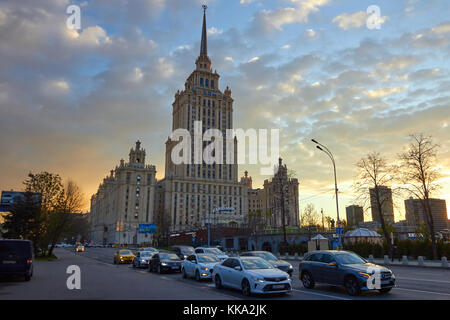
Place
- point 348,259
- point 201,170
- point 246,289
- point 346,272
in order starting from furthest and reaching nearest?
point 201,170 → point 348,259 → point 346,272 → point 246,289

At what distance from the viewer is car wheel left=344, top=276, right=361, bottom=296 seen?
39.3 feet

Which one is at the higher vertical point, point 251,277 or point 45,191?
point 45,191

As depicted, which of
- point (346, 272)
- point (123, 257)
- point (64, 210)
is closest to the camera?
point (346, 272)

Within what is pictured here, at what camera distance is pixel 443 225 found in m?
179

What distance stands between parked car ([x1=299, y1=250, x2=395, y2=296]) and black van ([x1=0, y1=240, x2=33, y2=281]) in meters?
13.1

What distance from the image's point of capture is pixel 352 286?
12.2 meters

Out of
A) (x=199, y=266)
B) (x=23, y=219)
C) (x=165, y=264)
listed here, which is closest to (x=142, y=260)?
(x=165, y=264)

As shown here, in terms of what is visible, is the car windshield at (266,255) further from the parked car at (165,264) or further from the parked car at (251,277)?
the parked car at (251,277)

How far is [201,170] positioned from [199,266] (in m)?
143

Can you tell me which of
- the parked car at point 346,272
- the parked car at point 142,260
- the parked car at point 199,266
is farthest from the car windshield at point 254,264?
the parked car at point 142,260

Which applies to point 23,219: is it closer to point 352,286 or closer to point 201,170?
point 352,286

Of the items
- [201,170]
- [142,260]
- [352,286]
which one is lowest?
[142,260]

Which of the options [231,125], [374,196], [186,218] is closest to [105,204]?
[186,218]
